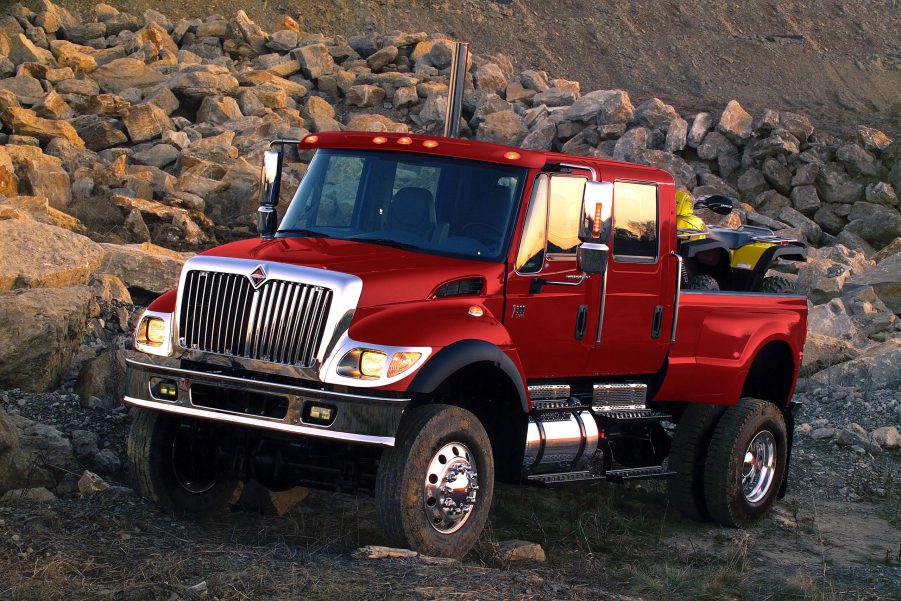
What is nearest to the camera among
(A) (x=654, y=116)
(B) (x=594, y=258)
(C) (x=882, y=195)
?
(B) (x=594, y=258)

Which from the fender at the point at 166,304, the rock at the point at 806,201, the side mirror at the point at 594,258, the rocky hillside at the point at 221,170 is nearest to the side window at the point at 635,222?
the side mirror at the point at 594,258

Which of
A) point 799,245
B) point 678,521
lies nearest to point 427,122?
point 799,245

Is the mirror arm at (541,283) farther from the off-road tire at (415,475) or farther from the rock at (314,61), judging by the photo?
the rock at (314,61)

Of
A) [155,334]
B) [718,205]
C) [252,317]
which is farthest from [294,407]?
[718,205]

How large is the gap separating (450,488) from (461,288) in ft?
3.80

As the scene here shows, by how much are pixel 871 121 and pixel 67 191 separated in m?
23.0

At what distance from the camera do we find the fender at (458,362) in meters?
6.50

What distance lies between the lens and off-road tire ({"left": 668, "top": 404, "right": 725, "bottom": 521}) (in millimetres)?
9203

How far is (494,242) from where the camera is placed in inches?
292

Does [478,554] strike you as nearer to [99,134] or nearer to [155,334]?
[155,334]

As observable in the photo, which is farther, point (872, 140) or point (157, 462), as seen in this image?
point (872, 140)

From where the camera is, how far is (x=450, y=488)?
22.4ft

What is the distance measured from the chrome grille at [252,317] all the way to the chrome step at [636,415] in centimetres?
247

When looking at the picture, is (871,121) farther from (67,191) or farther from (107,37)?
(67,191)
